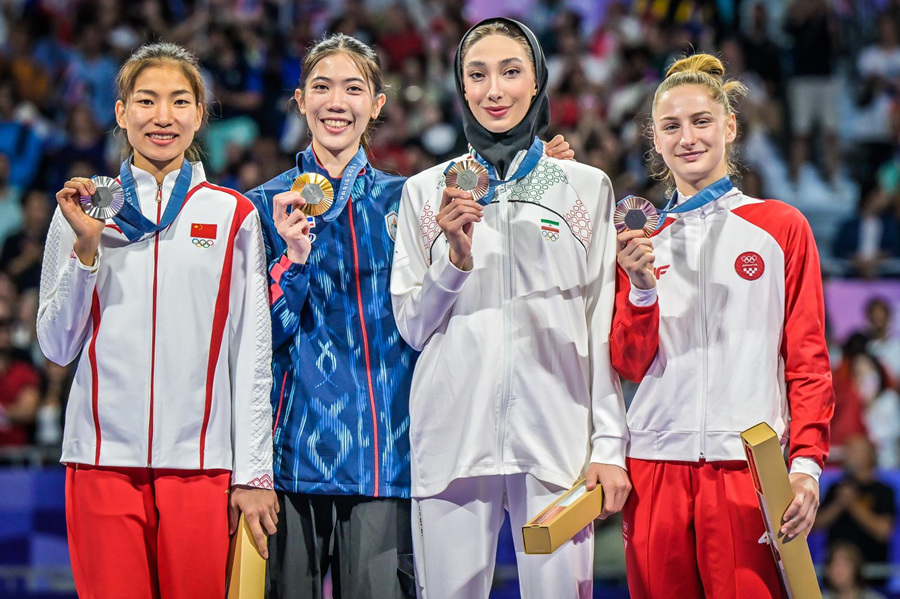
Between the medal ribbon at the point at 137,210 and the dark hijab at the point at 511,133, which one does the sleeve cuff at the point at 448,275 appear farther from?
the medal ribbon at the point at 137,210

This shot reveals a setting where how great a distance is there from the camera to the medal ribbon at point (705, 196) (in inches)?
137

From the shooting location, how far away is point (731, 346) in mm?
3359

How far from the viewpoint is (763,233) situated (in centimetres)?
343

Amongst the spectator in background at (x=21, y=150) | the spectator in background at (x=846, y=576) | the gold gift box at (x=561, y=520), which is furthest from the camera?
the spectator in background at (x=21, y=150)

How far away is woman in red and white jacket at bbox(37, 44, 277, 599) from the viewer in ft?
10.6

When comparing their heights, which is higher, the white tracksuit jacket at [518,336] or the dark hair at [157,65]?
the dark hair at [157,65]

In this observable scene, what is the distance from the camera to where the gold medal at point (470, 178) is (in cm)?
321

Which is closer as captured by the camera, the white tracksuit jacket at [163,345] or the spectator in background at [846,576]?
A: the white tracksuit jacket at [163,345]

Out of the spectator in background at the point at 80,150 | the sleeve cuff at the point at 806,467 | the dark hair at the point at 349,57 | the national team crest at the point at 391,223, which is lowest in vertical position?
the sleeve cuff at the point at 806,467

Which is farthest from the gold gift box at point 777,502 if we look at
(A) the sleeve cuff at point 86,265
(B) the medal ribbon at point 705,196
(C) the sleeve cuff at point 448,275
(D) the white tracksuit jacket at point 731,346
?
(A) the sleeve cuff at point 86,265

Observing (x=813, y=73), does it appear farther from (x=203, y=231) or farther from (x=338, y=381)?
(x=203, y=231)

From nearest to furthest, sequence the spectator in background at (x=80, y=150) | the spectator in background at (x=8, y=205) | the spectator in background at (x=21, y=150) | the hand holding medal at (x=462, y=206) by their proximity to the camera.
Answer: the hand holding medal at (x=462, y=206) < the spectator in background at (x=8, y=205) < the spectator in background at (x=80, y=150) < the spectator in background at (x=21, y=150)

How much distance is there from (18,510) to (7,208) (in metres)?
3.81

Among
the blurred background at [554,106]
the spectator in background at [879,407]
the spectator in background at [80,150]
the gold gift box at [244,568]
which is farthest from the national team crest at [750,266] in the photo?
the spectator in background at [80,150]
